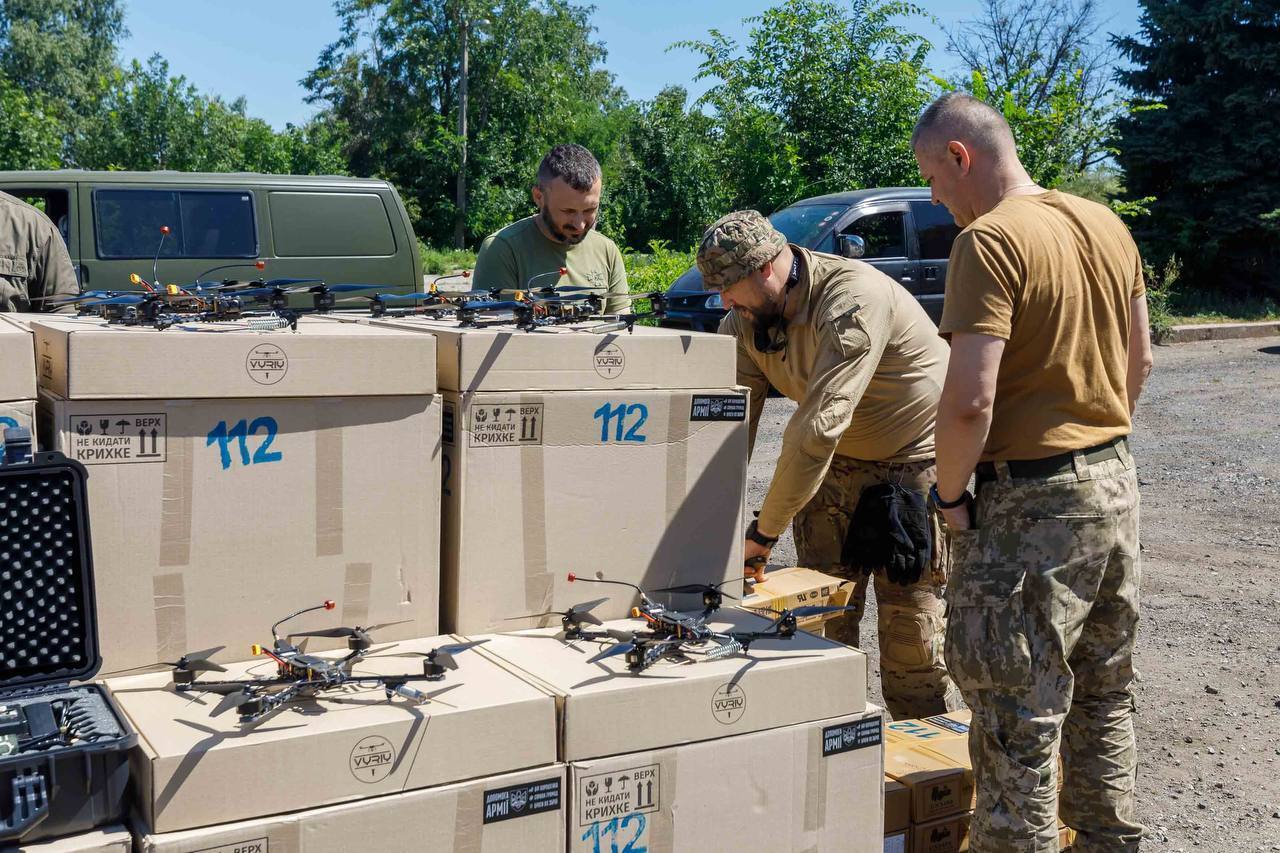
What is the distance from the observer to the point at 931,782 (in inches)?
114

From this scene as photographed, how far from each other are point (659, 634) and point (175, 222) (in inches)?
277

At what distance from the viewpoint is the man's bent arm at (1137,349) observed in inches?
116

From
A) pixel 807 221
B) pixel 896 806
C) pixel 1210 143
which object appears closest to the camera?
pixel 896 806

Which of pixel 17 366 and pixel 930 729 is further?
pixel 930 729

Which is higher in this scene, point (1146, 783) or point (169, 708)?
point (169, 708)

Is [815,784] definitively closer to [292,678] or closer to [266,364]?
[292,678]

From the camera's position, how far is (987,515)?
104 inches

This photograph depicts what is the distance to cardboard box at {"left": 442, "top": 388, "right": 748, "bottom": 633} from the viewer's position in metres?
2.33

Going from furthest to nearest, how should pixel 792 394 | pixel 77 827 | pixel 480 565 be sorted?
pixel 792 394 → pixel 480 565 → pixel 77 827

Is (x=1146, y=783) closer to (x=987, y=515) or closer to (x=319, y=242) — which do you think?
(x=987, y=515)

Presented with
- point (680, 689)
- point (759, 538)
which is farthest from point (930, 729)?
point (680, 689)

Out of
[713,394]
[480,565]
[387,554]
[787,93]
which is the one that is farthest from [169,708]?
[787,93]

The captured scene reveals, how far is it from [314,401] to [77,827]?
0.83 m

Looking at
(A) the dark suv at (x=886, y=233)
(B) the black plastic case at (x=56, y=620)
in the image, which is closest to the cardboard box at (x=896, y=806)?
(B) the black plastic case at (x=56, y=620)
